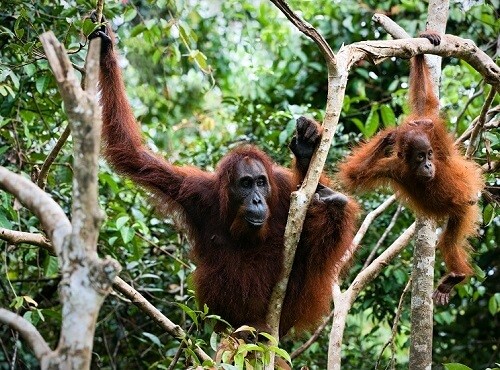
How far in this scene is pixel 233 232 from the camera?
453 centimetres

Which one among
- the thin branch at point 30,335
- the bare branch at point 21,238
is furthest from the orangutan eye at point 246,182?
the thin branch at point 30,335

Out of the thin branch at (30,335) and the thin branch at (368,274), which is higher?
the thin branch at (368,274)

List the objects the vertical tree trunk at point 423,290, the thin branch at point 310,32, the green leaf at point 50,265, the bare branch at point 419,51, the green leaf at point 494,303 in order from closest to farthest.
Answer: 1. the thin branch at point 310,32
2. the bare branch at point 419,51
3. the vertical tree trunk at point 423,290
4. the green leaf at point 50,265
5. the green leaf at point 494,303

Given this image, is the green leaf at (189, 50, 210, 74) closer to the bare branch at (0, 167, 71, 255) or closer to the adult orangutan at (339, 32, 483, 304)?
the adult orangutan at (339, 32, 483, 304)

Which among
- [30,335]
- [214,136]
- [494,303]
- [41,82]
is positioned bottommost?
[30,335]

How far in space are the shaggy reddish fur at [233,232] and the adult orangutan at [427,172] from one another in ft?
2.78

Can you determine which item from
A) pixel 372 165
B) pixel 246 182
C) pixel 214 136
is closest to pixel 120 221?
pixel 246 182

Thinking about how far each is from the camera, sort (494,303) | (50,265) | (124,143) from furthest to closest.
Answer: (494,303), (50,265), (124,143)

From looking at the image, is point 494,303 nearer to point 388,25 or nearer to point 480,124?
point 480,124

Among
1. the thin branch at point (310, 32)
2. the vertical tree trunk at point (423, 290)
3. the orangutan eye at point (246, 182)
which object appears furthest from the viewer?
the vertical tree trunk at point (423, 290)

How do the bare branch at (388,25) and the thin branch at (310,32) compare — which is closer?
the thin branch at (310,32)

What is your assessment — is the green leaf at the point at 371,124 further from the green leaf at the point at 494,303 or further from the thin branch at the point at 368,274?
the green leaf at the point at 494,303

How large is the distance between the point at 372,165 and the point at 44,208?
12.1 feet

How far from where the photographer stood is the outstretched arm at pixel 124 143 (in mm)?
4527
